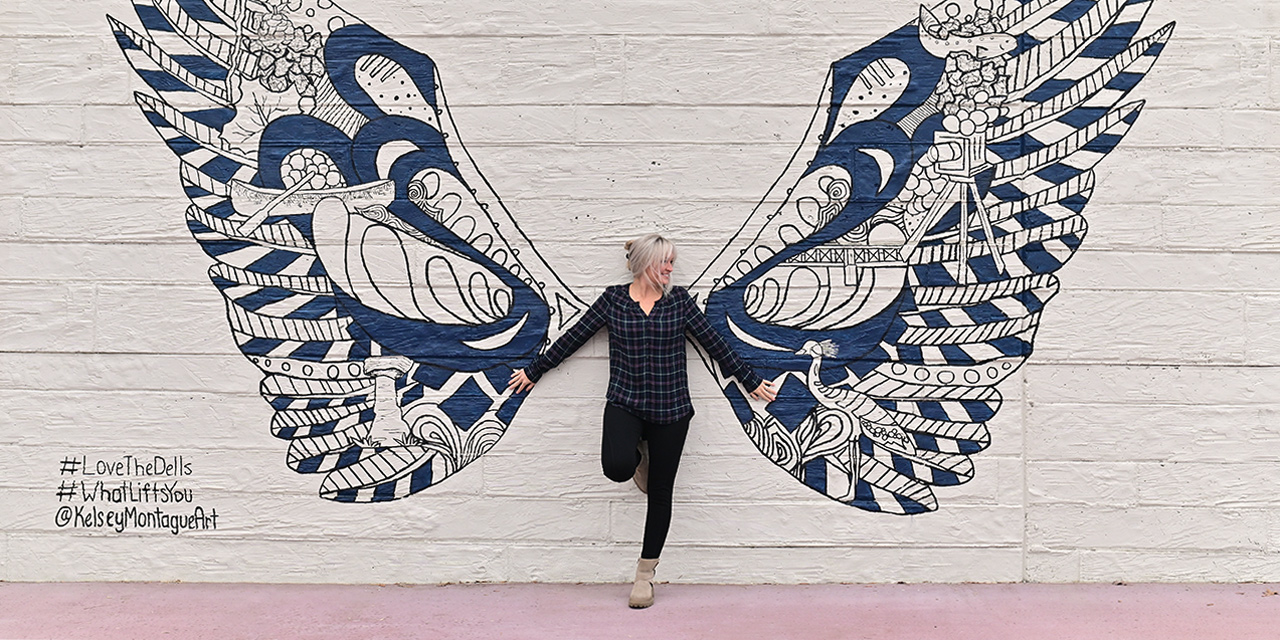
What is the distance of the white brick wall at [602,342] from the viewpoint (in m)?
4.68

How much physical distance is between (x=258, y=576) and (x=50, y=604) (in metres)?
0.83

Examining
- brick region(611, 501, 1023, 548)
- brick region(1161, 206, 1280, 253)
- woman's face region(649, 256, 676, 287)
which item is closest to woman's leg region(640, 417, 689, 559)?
brick region(611, 501, 1023, 548)

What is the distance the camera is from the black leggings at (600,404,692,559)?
4.45 m

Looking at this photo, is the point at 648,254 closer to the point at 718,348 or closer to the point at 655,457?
the point at 718,348

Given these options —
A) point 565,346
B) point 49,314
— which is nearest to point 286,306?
point 49,314

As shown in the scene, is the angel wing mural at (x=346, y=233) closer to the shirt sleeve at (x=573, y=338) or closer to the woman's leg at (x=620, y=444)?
the shirt sleeve at (x=573, y=338)

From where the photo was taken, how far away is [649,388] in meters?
4.47

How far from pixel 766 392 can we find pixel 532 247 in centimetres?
122

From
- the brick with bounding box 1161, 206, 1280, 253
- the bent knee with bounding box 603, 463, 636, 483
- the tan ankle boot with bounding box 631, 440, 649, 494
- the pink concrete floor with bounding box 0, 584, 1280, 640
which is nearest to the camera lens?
the pink concrete floor with bounding box 0, 584, 1280, 640

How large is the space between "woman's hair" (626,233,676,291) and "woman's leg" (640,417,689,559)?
62cm

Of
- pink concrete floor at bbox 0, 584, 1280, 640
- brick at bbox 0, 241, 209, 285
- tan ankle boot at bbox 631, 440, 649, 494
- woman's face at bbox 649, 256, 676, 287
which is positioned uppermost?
woman's face at bbox 649, 256, 676, 287

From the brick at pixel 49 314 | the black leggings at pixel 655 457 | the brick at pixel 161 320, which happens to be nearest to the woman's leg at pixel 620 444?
the black leggings at pixel 655 457

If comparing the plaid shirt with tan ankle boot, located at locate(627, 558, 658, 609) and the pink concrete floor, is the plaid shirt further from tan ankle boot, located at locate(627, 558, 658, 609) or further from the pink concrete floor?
the pink concrete floor

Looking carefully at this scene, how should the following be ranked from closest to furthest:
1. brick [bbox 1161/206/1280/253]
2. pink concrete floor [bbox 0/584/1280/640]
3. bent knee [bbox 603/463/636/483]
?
pink concrete floor [bbox 0/584/1280/640]
bent knee [bbox 603/463/636/483]
brick [bbox 1161/206/1280/253]
